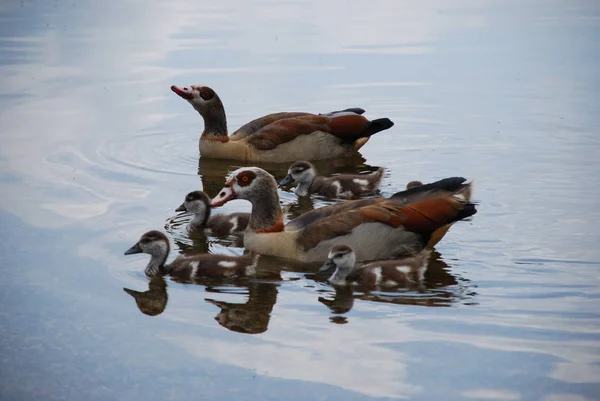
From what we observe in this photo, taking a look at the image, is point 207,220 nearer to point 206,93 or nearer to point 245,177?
point 245,177

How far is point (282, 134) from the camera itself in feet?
40.1

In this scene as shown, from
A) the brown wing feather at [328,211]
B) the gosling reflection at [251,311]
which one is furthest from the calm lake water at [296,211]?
the brown wing feather at [328,211]

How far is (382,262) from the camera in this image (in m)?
7.89

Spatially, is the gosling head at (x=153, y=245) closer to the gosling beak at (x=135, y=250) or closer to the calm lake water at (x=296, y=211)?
the gosling beak at (x=135, y=250)

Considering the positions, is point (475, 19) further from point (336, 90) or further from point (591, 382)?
point (591, 382)

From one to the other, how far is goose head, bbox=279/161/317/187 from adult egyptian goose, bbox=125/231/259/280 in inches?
104

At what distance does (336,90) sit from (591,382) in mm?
9478

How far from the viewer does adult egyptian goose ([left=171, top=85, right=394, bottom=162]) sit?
1226 centimetres

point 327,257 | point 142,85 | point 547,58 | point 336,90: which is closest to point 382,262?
point 327,257

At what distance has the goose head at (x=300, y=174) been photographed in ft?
34.8

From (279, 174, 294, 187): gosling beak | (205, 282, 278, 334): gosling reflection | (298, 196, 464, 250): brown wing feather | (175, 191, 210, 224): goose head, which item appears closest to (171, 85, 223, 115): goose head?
(279, 174, 294, 187): gosling beak

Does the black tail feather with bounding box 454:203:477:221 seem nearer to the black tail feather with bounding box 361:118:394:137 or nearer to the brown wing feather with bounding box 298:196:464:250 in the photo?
the brown wing feather with bounding box 298:196:464:250

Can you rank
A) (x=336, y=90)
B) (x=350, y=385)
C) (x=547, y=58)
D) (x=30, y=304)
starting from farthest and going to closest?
(x=547, y=58), (x=336, y=90), (x=30, y=304), (x=350, y=385)

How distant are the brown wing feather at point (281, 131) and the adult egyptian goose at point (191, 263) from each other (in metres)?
4.25
